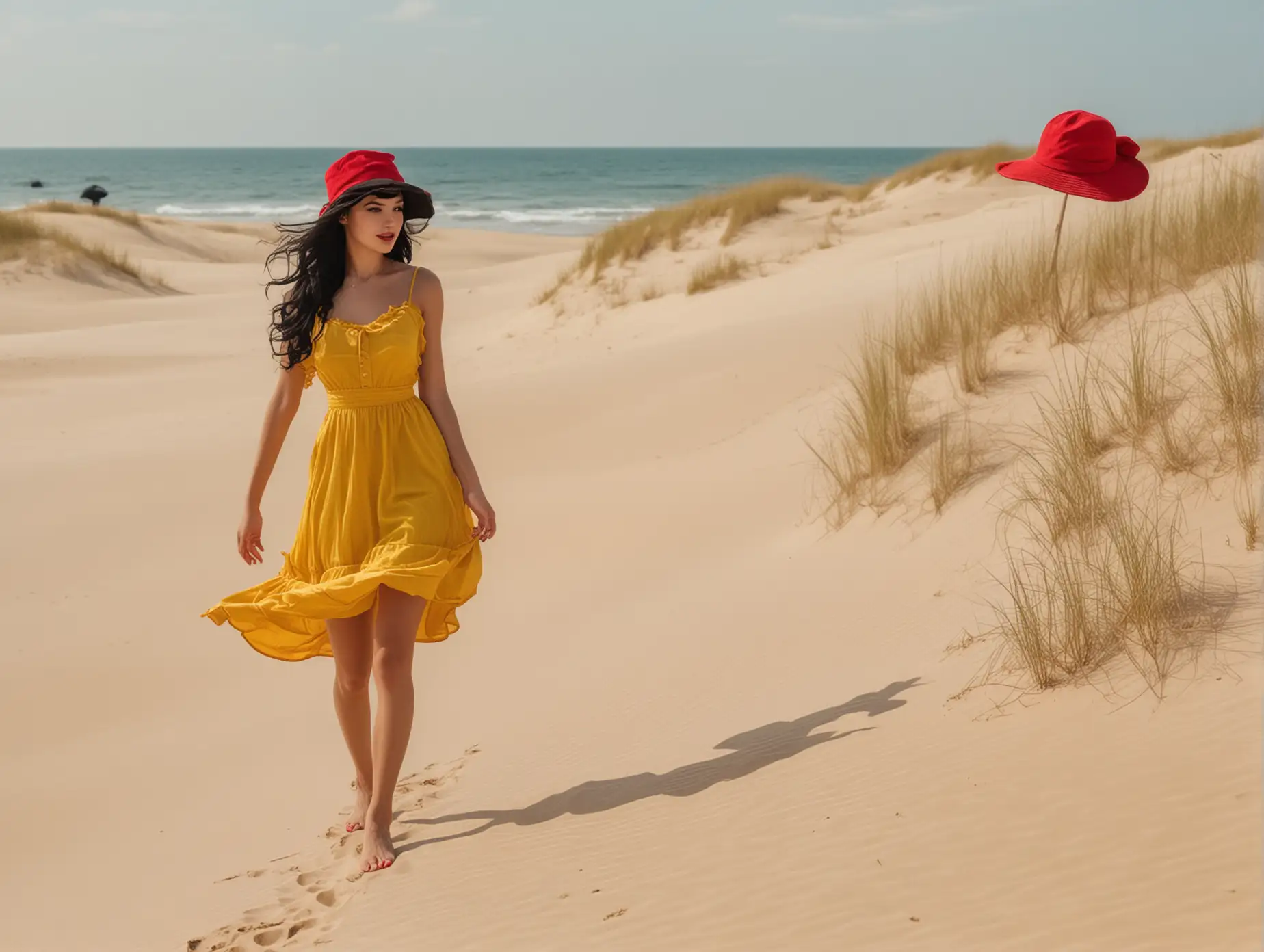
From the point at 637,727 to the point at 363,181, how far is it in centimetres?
221

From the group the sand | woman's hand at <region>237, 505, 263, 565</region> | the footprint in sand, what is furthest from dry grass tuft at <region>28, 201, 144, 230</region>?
the footprint in sand

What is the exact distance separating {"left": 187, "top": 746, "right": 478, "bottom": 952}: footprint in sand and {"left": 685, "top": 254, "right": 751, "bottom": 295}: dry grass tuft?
10479 millimetres

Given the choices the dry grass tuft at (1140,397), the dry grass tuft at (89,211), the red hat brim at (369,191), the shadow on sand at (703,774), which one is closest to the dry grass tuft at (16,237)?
the dry grass tuft at (89,211)

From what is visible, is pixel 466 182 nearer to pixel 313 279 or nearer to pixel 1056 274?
pixel 1056 274

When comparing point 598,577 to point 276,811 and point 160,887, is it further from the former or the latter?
point 160,887

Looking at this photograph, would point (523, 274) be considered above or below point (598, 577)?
above

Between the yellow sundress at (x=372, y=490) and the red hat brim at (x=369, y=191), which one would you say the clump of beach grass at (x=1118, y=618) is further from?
the red hat brim at (x=369, y=191)

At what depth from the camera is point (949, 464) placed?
5.57m

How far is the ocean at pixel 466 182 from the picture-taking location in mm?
54438

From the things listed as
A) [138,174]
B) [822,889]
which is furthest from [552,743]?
[138,174]

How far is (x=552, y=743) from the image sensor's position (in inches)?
177

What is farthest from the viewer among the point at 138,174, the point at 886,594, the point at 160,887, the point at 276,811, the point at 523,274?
the point at 138,174

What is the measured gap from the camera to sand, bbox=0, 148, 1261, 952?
2.87m

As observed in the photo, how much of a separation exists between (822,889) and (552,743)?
1.79 meters
